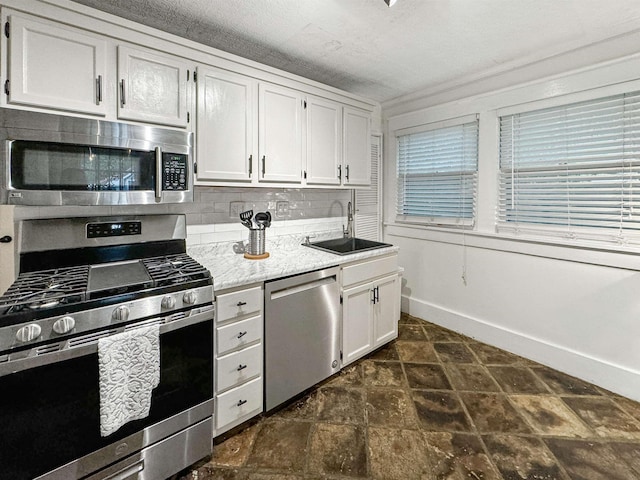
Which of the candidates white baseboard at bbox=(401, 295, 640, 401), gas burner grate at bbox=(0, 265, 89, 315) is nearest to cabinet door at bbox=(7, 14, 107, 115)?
gas burner grate at bbox=(0, 265, 89, 315)

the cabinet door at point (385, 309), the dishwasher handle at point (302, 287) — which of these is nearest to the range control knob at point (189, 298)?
the dishwasher handle at point (302, 287)

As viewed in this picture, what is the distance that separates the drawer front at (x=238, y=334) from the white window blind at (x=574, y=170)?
2.39 meters

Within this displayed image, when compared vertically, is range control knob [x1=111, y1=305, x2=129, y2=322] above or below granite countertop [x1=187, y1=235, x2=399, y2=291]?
below

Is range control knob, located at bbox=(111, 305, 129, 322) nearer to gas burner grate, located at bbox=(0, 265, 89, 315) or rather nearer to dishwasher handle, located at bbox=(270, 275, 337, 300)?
gas burner grate, located at bbox=(0, 265, 89, 315)

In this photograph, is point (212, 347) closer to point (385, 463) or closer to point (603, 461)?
point (385, 463)

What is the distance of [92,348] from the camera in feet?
4.22

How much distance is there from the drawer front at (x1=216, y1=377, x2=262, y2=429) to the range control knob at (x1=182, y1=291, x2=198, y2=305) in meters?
0.60

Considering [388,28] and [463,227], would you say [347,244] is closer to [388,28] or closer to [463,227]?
[463,227]

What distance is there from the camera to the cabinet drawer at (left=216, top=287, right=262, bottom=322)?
1721 mm

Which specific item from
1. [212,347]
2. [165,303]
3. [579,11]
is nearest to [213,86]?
[165,303]

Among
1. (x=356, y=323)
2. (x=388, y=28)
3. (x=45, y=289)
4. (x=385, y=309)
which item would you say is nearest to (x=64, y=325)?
(x=45, y=289)

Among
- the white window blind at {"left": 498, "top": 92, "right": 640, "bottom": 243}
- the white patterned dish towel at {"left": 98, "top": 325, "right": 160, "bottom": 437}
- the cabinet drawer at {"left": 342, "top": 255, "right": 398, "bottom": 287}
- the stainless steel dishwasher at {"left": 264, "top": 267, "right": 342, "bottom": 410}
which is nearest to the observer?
the white patterned dish towel at {"left": 98, "top": 325, "right": 160, "bottom": 437}

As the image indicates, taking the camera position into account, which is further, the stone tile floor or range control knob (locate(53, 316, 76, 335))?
the stone tile floor

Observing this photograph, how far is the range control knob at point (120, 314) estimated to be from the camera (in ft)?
4.41
